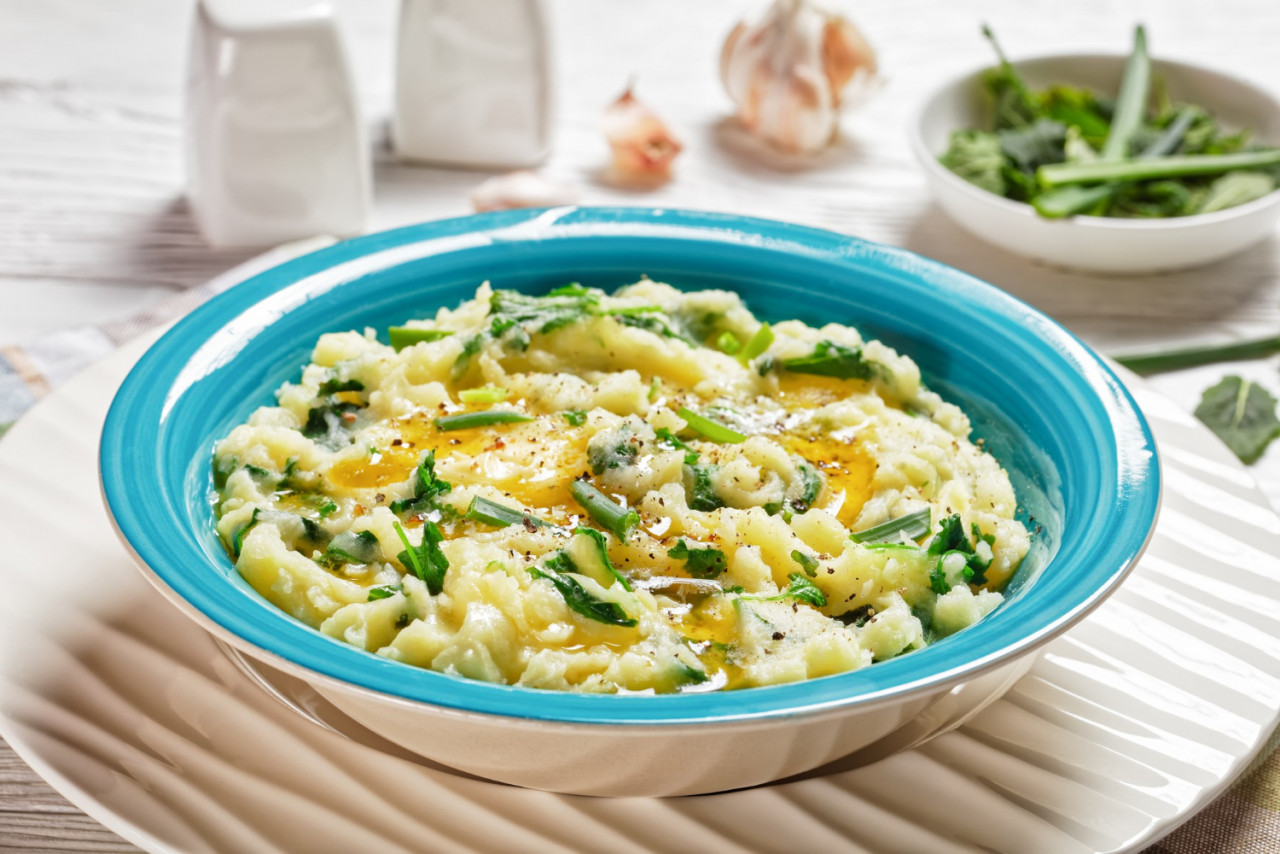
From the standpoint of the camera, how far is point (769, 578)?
3875 millimetres

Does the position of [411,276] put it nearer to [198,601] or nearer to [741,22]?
[198,601]

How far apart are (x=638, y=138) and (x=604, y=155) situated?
0.57 meters

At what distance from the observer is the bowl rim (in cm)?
673

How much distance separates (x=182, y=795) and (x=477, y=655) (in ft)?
2.83

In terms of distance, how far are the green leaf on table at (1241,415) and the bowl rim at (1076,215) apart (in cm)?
110

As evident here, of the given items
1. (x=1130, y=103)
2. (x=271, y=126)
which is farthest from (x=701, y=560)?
(x=1130, y=103)

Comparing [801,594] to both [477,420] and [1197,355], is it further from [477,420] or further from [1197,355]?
[1197,355]

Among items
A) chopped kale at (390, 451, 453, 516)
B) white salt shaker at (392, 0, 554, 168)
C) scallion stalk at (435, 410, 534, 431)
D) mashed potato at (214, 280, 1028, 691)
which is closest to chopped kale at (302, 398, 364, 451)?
mashed potato at (214, 280, 1028, 691)

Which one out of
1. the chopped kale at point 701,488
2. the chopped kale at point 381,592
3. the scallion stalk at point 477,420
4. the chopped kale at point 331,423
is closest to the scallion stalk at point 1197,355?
the chopped kale at point 701,488

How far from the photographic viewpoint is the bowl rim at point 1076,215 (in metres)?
6.73

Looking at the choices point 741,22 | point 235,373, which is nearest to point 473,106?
point 741,22

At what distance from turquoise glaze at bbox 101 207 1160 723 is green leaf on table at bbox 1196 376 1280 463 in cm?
160

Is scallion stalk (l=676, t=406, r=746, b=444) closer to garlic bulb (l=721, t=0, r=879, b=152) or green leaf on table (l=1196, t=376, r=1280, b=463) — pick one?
green leaf on table (l=1196, t=376, r=1280, b=463)

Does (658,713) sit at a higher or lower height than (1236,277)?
higher
